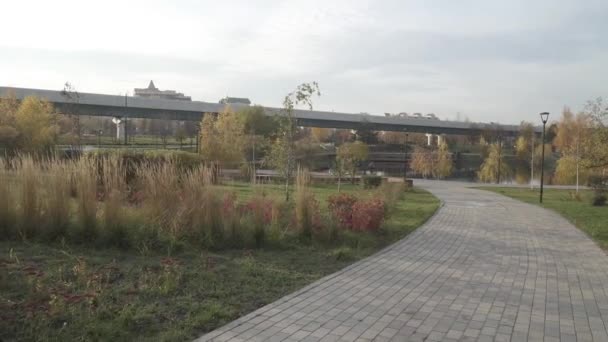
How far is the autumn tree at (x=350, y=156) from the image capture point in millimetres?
25466

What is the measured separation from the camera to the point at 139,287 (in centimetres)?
484

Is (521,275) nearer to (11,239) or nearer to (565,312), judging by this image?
(565,312)

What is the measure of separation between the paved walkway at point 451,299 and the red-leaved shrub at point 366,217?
68 centimetres

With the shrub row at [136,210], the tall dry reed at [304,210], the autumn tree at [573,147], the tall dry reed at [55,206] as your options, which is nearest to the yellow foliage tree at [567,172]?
the autumn tree at [573,147]

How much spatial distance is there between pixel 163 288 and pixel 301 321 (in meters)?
1.50

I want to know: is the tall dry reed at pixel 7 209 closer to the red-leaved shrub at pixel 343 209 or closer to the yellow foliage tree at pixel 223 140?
the red-leaved shrub at pixel 343 209

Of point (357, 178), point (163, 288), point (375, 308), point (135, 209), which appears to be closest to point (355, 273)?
point (375, 308)

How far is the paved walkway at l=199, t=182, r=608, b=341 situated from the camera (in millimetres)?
4094

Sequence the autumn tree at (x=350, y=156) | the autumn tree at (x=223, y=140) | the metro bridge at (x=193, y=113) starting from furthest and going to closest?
the metro bridge at (x=193, y=113) < the autumn tree at (x=223, y=140) < the autumn tree at (x=350, y=156)


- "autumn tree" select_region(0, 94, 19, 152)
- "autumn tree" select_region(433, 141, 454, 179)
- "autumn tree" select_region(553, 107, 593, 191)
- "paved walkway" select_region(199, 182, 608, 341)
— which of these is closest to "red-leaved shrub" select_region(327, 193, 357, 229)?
"paved walkway" select_region(199, 182, 608, 341)

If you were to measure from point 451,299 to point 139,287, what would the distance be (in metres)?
3.24

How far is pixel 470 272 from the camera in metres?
6.53

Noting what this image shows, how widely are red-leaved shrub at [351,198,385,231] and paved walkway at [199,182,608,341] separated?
0.68 meters

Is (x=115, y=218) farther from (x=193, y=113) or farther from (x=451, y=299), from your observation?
(x=193, y=113)
